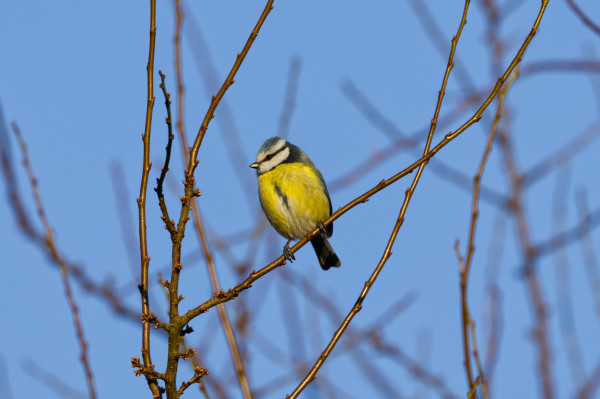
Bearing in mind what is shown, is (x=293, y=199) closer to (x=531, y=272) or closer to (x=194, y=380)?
(x=531, y=272)

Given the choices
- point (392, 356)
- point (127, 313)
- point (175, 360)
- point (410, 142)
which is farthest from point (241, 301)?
point (175, 360)

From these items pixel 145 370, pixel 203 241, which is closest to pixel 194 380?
pixel 145 370

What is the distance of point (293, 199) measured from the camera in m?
4.97

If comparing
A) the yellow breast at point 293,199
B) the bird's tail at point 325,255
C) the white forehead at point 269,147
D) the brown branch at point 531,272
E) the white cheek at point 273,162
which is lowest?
the brown branch at point 531,272

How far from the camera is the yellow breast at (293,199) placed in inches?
196

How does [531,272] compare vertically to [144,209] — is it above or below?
below

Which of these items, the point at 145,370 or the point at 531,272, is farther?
the point at 531,272

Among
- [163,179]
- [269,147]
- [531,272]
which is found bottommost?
[531,272]

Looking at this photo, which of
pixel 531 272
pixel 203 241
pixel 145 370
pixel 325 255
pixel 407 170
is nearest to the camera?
pixel 145 370

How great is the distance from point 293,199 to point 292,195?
0.03 m

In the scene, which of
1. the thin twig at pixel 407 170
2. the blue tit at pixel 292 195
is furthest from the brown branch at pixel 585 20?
the blue tit at pixel 292 195

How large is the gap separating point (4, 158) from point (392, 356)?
241cm

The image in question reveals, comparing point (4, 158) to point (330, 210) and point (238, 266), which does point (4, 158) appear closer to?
point (238, 266)

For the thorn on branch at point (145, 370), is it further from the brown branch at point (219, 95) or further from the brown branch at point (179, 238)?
the brown branch at point (219, 95)
